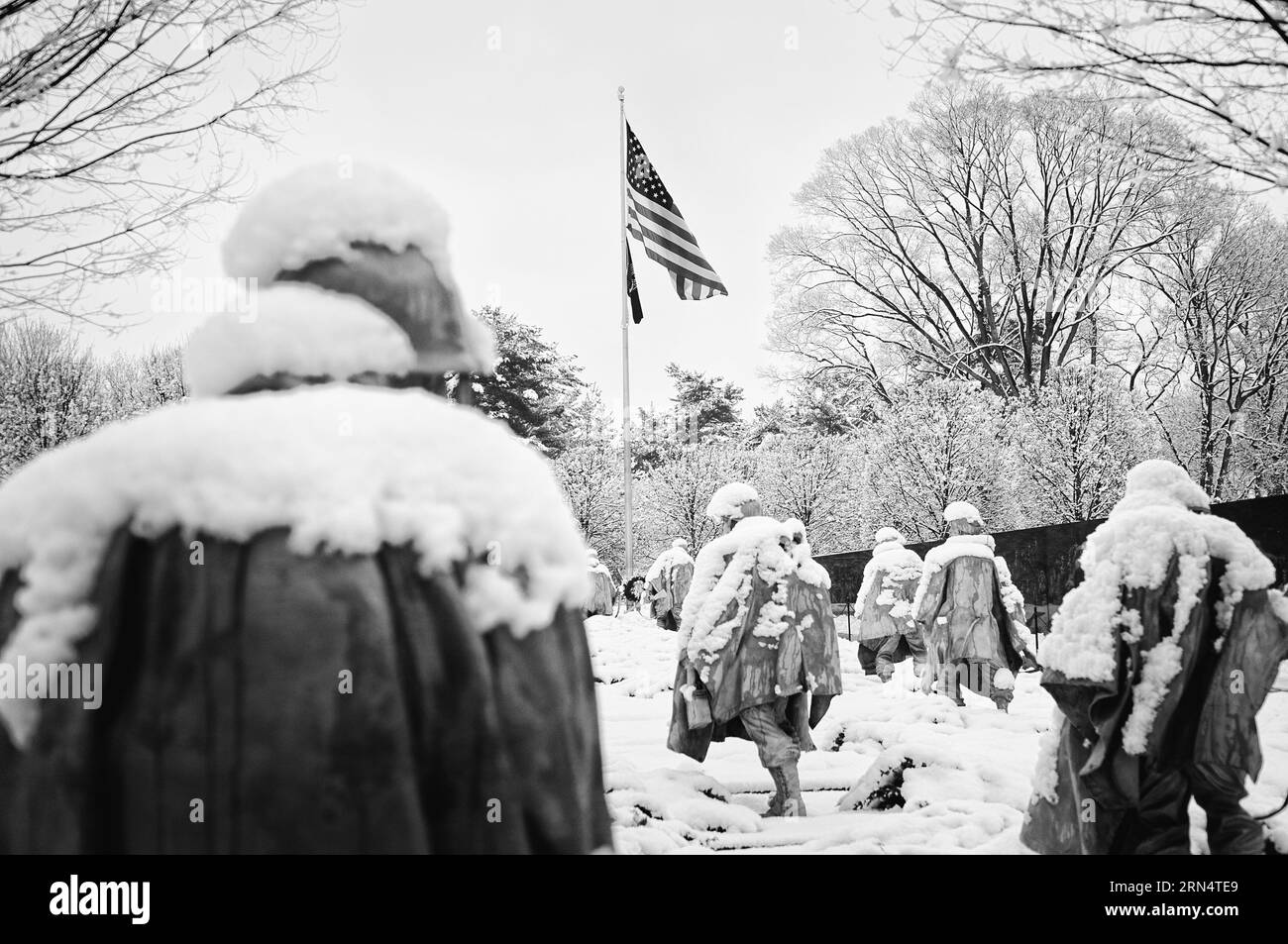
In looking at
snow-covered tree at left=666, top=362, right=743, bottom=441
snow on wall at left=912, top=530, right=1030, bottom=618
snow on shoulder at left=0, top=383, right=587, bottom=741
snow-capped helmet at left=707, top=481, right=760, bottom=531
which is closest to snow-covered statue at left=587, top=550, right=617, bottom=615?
snow on wall at left=912, top=530, right=1030, bottom=618

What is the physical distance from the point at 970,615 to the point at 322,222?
9.40 metres

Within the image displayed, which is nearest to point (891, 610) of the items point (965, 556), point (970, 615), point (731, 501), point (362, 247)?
point (970, 615)

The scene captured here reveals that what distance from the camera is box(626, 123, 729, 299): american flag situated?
14.7 m

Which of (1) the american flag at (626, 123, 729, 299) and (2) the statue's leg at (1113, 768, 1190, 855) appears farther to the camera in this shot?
(1) the american flag at (626, 123, 729, 299)

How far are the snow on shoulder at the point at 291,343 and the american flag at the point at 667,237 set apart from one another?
13.4 m

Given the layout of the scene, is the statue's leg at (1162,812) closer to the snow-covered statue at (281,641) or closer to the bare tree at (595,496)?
the snow-covered statue at (281,641)

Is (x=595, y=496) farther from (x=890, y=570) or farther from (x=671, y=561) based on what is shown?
(x=890, y=570)

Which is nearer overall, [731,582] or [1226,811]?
[1226,811]

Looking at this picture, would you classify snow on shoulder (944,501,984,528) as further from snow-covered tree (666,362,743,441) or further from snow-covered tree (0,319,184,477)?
snow-covered tree (666,362,743,441)

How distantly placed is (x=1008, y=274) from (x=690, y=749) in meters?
23.5

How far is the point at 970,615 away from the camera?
9750 mm

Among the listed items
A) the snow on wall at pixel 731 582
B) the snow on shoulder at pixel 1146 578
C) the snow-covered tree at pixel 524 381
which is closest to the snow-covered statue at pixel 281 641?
the snow on shoulder at pixel 1146 578

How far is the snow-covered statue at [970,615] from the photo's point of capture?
9727 mm

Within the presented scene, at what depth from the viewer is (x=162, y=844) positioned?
1275 millimetres
